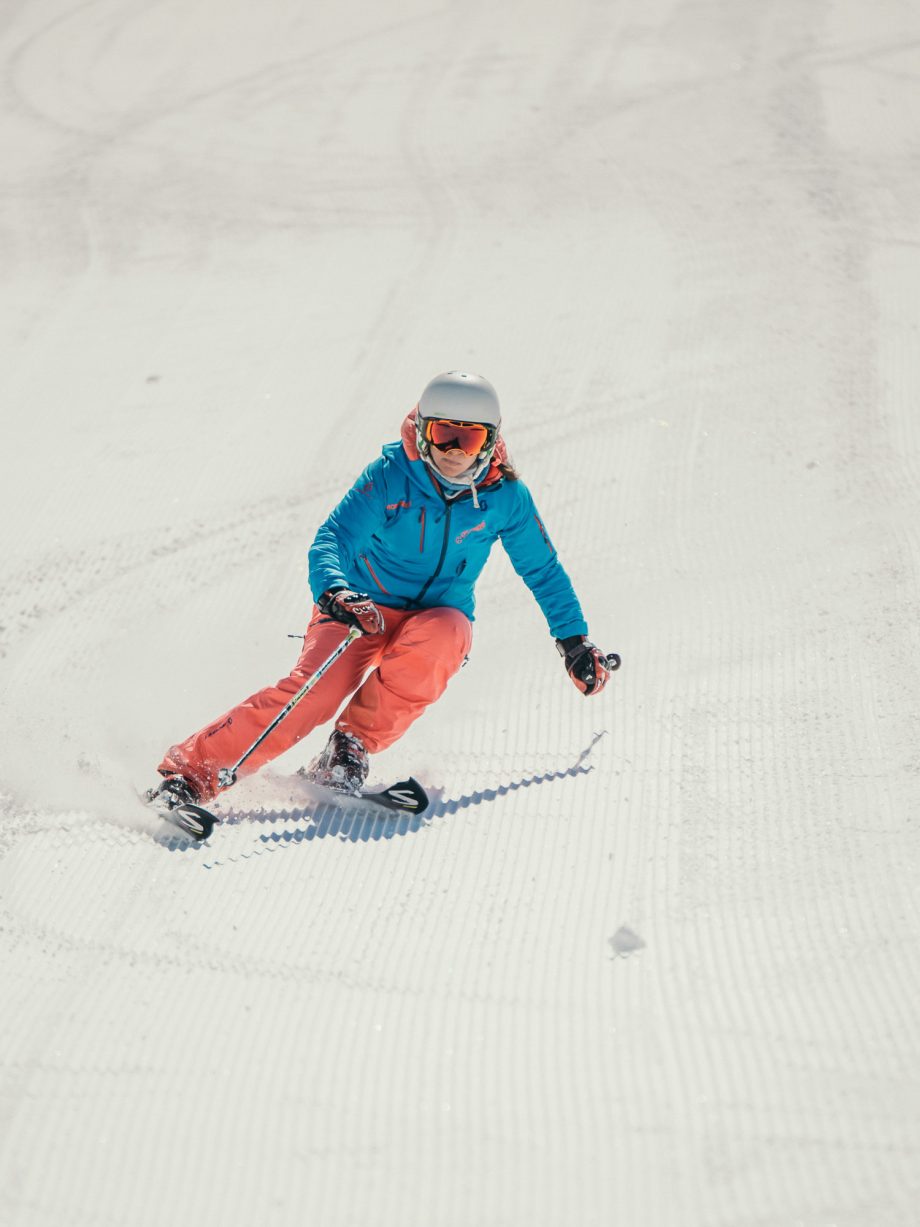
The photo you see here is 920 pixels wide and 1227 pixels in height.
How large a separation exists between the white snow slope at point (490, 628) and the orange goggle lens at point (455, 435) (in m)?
1.18

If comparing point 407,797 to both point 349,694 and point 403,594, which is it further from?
point 403,594

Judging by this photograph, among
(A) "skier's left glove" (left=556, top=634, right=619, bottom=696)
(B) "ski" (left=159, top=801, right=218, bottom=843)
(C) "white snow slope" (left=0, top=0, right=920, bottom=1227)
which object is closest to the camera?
(C) "white snow slope" (left=0, top=0, right=920, bottom=1227)

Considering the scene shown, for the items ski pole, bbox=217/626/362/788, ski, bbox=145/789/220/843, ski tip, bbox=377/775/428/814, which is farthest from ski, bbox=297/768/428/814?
ski, bbox=145/789/220/843

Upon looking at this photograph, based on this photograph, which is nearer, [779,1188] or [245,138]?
[779,1188]

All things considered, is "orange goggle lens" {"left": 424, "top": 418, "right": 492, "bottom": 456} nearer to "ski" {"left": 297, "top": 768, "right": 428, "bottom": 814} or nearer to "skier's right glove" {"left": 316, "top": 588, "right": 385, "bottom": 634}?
"skier's right glove" {"left": 316, "top": 588, "right": 385, "bottom": 634}

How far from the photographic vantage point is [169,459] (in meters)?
6.20

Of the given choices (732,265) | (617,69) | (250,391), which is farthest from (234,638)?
(617,69)

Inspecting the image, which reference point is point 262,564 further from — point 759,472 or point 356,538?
point 759,472

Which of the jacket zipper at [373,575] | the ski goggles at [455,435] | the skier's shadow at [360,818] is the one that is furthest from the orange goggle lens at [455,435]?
the skier's shadow at [360,818]

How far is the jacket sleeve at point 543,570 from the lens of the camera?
417cm

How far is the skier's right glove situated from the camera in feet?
12.6

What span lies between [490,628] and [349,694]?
3.80 feet

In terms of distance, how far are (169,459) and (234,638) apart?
1568 millimetres

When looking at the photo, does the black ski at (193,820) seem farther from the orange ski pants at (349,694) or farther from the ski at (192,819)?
the orange ski pants at (349,694)
